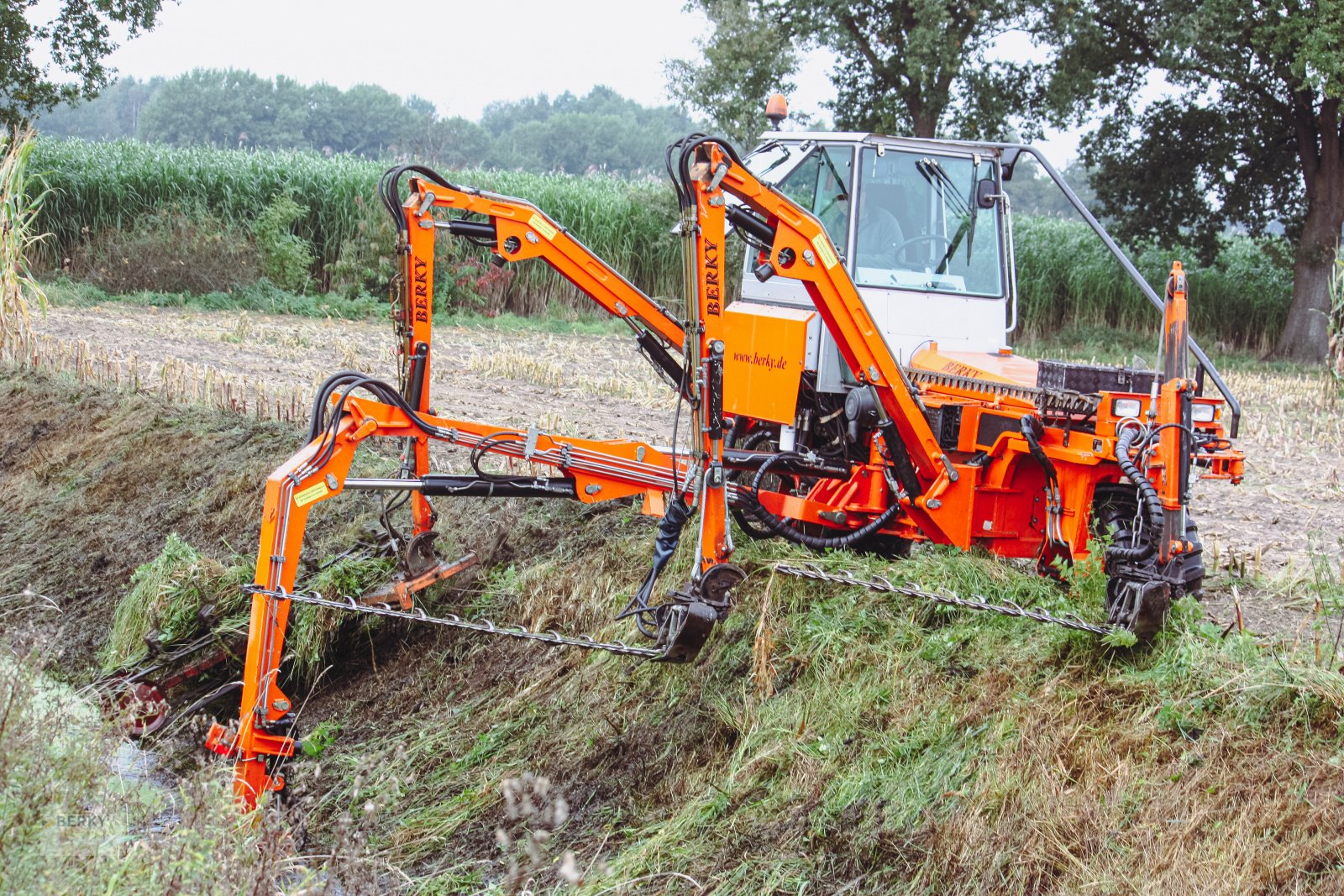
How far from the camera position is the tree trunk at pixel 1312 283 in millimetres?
22734

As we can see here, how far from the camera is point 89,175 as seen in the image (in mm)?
23703

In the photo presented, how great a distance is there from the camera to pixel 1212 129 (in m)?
23.8

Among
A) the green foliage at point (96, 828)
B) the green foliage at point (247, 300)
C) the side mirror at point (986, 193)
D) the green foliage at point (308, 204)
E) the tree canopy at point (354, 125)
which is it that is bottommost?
the green foliage at point (96, 828)

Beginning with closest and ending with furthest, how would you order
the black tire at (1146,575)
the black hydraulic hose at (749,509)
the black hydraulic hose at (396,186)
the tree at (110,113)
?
1. the black tire at (1146,575)
2. the black hydraulic hose at (396,186)
3. the black hydraulic hose at (749,509)
4. the tree at (110,113)

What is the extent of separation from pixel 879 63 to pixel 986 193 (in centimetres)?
1812

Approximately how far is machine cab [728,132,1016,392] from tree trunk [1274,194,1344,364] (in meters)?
18.1

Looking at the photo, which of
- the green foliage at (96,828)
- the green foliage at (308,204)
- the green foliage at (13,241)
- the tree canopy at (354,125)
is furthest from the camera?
the tree canopy at (354,125)

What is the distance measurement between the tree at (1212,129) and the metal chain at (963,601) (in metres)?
17.9

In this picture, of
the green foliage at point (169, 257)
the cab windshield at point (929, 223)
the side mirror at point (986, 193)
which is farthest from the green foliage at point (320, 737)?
the green foliage at point (169, 257)

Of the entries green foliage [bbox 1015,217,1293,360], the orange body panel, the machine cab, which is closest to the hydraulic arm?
the orange body panel

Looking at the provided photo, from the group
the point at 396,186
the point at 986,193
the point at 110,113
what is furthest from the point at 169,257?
the point at 110,113

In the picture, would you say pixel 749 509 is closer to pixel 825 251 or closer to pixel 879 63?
pixel 825 251

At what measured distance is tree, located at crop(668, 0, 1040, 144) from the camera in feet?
77.2

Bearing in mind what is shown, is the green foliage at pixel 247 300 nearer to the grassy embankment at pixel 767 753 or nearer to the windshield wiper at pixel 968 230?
the grassy embankment at pixel 767 753
